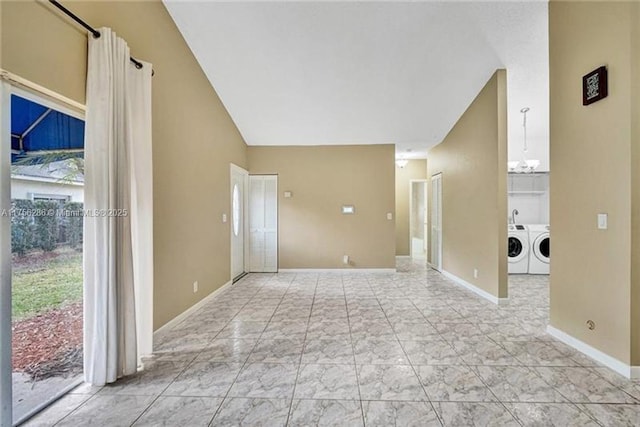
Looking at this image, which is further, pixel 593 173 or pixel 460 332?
pixel 460 332

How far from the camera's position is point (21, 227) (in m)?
1.69

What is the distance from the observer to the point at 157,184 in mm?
2912

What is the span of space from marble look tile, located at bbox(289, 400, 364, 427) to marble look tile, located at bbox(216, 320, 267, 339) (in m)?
1.17

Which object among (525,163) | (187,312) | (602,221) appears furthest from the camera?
(525,163)

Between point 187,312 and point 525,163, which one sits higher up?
point 525,163

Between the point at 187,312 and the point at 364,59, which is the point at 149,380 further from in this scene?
the point at 364,59

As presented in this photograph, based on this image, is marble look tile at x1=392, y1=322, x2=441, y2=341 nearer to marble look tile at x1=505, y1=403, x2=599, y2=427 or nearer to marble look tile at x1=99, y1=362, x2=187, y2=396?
marble look tile at x1=505, y1=403, x2=599, y2=427

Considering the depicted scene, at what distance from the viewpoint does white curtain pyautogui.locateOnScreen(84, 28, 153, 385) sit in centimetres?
197

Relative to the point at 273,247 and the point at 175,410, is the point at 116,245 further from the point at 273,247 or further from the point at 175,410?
the point at 273,247

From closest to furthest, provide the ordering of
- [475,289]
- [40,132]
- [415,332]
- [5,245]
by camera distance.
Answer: [5,245]
[40,132]
[415,332]
[475,289]

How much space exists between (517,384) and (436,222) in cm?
448

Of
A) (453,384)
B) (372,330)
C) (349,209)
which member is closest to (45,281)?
(372,330)

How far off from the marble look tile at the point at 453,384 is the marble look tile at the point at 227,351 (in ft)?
4.74

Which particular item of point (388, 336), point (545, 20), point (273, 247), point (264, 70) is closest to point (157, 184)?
point (264, 70)
